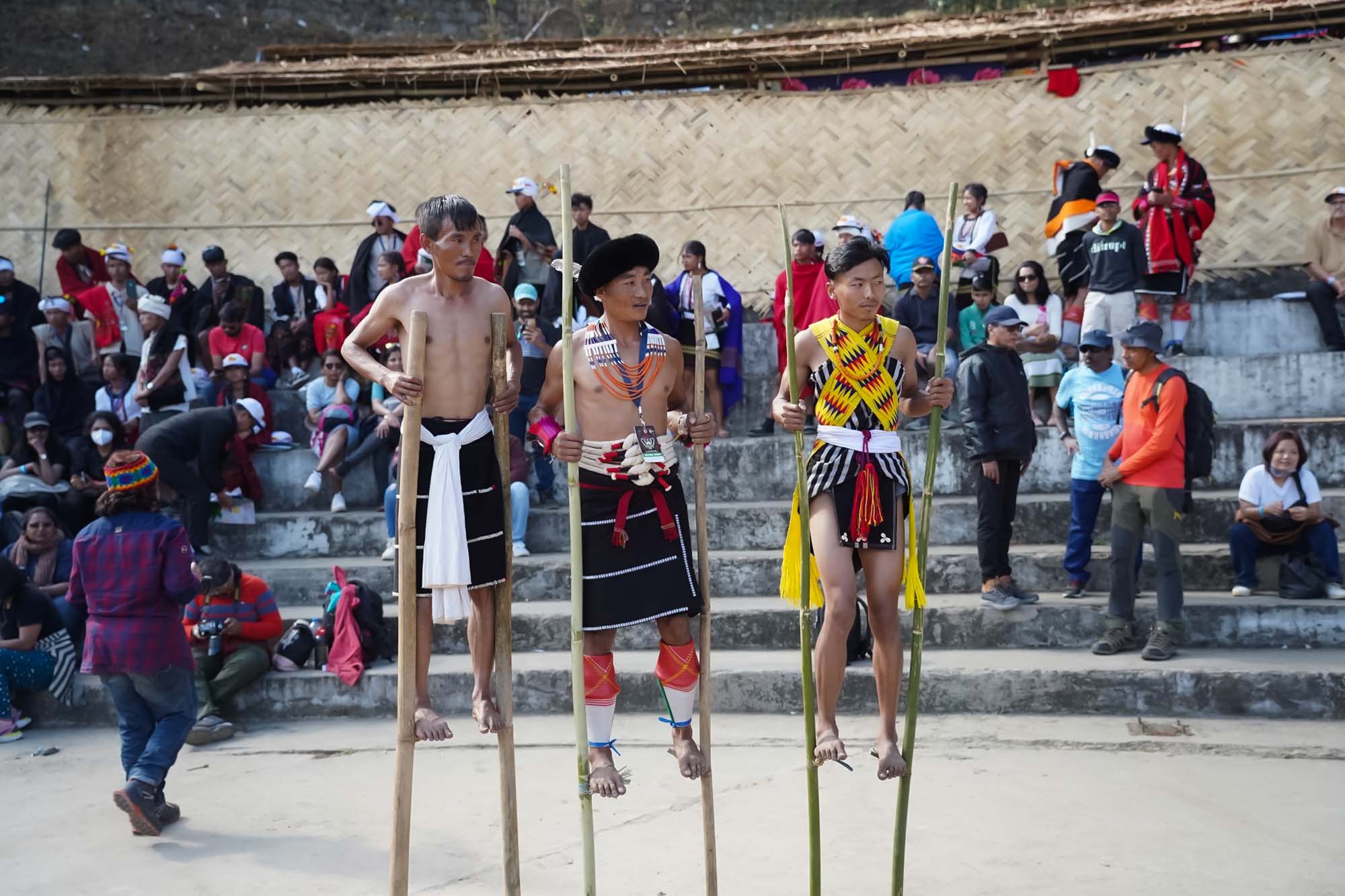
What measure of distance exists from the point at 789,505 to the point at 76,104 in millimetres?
9879

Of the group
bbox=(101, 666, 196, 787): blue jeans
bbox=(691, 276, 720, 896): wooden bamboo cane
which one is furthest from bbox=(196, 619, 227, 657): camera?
bbox=(691, 276, 720, 896): wooden bamboo cane

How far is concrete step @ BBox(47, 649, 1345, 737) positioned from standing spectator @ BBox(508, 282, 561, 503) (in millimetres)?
2044

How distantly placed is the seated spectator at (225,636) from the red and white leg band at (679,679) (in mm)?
4131

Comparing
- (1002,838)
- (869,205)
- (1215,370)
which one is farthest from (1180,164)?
A: (1002,838)

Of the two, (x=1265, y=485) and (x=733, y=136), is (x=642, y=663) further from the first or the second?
(x=733, y=136)

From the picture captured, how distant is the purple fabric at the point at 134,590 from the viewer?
254 inches

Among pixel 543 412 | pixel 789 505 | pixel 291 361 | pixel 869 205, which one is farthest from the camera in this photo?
pixel 869 205

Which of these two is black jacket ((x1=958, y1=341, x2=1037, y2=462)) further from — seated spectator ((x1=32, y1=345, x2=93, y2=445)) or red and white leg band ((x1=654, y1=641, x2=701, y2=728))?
seated spectator ((x1=32, y1=345, x2=93, y2=445))

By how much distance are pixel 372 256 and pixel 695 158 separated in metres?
3.83

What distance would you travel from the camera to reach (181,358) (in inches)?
425

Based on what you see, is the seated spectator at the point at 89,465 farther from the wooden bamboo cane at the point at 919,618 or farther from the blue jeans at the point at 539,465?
the wooden bamboo cane at the point at 919,618

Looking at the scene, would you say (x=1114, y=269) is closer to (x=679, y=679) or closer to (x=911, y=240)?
(x=911, y=240)

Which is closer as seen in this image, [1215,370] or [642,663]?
[642,663]

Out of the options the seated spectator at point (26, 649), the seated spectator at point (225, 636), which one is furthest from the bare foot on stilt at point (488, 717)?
the seated spectator at point (26, 649)
